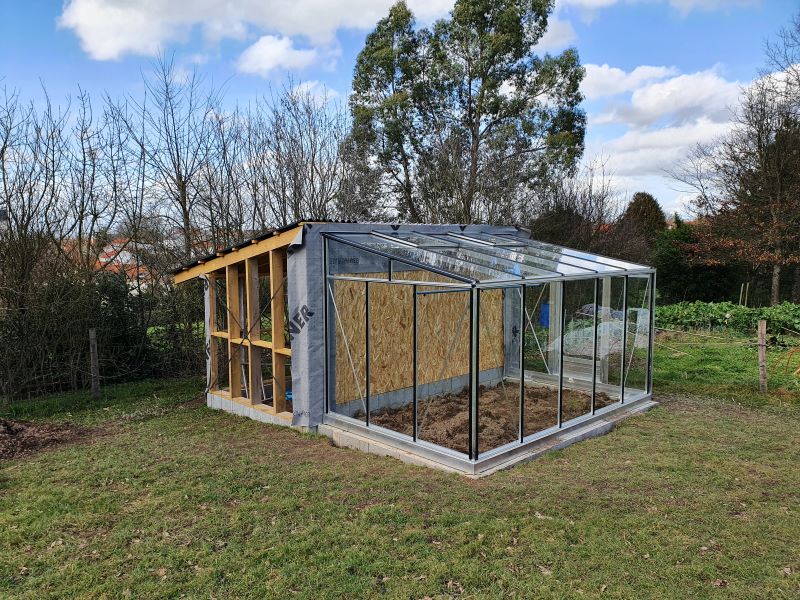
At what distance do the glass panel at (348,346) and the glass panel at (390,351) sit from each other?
0.52 feet

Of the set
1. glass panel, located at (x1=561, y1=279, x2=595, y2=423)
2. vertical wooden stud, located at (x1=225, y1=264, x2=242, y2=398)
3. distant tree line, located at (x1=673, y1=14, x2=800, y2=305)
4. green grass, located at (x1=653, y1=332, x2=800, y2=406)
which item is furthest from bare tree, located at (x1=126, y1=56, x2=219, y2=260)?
distant tree line, located at (x1=673, y1=14, x2=800, y2=305)

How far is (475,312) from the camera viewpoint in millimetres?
5715

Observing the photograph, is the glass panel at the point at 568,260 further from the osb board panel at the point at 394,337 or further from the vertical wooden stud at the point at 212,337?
the vertical wooden stud at the point at 212,337

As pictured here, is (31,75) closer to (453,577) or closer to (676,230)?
(453,577)

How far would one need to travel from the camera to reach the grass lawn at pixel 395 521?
3.81 meters

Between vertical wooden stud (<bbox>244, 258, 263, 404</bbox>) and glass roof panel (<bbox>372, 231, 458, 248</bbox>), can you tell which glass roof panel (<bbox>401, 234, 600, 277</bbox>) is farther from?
vertical wooden stud (<bbox>244, 258, 263, 404</bbox>)

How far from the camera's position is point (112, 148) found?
38.4ft

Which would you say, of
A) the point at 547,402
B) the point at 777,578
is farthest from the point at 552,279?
the point at 777,578

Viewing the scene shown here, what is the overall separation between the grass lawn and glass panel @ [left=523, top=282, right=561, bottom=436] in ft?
4.70

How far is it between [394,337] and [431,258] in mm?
1666

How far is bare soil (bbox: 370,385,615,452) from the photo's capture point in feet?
22.2

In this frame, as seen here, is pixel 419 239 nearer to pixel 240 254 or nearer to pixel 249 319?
pixel 240 254

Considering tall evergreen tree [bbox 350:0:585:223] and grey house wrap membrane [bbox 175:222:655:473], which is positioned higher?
tall evergreen tree [bbox 350:0:585:223]

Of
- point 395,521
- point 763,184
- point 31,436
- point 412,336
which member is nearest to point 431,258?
point 412,336
